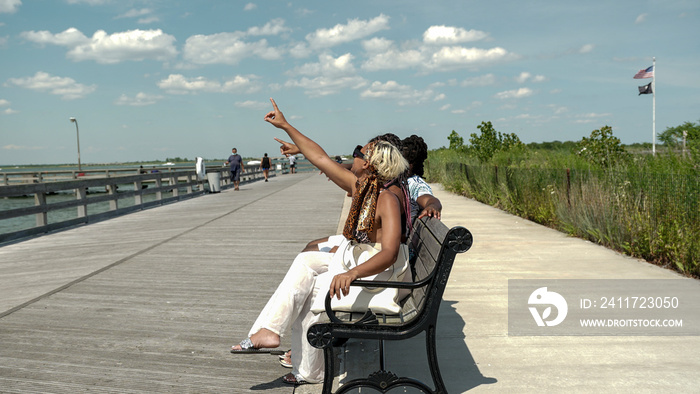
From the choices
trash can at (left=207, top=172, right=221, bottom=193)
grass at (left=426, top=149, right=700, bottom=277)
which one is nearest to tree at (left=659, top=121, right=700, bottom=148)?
grass at (left=426, top=149, right=700, bottom=277)

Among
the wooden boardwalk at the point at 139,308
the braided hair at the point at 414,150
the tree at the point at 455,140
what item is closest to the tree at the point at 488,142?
the tree at the point at 455,140

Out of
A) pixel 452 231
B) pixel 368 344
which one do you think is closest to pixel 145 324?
pixel 368 344

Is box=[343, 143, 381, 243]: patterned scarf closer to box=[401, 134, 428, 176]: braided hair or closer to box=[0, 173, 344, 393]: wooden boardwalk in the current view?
box=[0, 173, 344, 393]: wooden boardwalk

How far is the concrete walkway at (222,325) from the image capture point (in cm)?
427

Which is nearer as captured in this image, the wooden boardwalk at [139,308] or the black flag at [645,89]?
the wooden boardwalk at [139,308]

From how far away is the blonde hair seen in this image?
12.6ft

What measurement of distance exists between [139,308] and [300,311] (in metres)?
2.86

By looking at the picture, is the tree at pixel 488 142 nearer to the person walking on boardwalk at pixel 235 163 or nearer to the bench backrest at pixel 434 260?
the person walking on boardwalk at pixel 235 163

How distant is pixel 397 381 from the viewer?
3.66 meters

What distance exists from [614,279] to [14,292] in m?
6.92

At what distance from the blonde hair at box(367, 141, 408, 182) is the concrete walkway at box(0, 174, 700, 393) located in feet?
4.70

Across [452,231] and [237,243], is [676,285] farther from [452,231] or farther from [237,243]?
[237,243]

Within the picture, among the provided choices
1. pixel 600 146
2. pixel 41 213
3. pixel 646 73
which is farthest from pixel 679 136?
pixel 646 73

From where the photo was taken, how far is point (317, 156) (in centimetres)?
426
